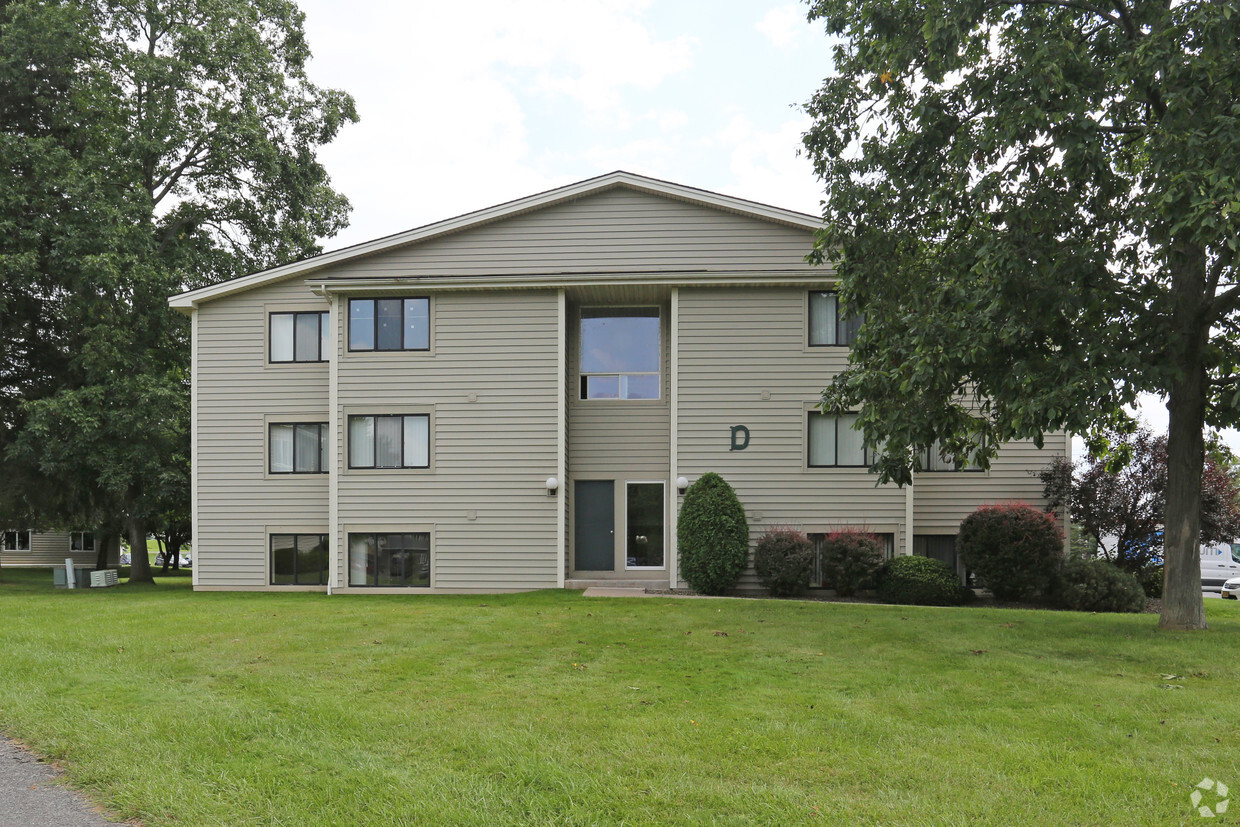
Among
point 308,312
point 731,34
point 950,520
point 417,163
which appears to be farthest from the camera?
point 417,163

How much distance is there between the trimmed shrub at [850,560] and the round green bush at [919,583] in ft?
0.88

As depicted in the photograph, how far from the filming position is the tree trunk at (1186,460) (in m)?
10.9

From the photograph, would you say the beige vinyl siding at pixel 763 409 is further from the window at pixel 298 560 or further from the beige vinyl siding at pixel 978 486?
the window at pixel 298 560

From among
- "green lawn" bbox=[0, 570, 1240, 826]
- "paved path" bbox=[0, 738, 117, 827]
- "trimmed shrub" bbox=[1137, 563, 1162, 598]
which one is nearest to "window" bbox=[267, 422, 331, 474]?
"green lawn" bbox=[0, 570, 1240, 826]

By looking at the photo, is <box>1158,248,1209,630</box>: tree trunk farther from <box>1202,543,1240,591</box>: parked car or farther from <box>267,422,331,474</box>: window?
<box>267,422,331,474</box>: window

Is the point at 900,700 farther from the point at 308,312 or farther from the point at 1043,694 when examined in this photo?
the point at 308,312

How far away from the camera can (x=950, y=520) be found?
17.9 metres

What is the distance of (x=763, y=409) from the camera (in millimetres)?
17641

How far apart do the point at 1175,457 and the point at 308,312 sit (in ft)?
54.9

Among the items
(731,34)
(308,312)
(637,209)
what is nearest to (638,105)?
(637,209)

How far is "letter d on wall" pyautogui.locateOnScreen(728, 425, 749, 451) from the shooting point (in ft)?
57.8

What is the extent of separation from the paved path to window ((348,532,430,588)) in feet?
41.2

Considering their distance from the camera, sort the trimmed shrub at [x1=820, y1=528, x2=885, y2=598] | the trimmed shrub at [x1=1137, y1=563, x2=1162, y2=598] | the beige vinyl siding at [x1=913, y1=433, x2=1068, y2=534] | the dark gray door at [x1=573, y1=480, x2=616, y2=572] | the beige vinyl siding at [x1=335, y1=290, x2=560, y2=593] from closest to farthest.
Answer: the trimmed shrub at [x1=820, y1=528, x2=885, y2=598], the trimmed shrub at [x1=1137, y1=563, x2=1162, y2=598], the beige vinyl siding at [x1=913, y1=433, x2=1068, y2=534], the beige vinyl siding at [x1=335, y1=290, x2=560, y2=593], the dark gray door at [x1=573, y1=480, x2=616, y2=572]

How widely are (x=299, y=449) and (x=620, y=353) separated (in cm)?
753
